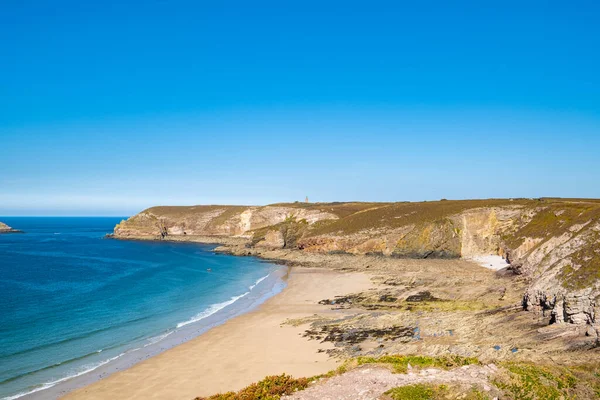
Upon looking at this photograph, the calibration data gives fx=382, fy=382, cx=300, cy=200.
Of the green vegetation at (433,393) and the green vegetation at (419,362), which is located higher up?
the green vegetation at (433,393)

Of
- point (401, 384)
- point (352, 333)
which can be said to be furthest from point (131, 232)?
point (401, 384)

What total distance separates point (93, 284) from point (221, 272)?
19.5 m

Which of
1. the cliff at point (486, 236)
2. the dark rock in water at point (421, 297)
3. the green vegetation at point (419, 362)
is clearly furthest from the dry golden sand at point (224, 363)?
the cliff at point (486, 236)

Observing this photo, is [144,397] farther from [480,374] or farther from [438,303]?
[438,303]

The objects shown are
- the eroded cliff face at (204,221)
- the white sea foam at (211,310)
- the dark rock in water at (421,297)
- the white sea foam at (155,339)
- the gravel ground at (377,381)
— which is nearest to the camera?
the gravel ground at (377,381)

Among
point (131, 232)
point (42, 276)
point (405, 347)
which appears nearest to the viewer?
point (405, 347)

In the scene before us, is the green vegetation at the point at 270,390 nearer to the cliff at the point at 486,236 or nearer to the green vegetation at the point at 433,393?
the green vegetation at the point at 433,393

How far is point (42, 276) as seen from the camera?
57.7 m

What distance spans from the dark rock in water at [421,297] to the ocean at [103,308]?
1638 cm

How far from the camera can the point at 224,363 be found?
24.5 m

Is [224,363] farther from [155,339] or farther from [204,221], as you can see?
[204,221]

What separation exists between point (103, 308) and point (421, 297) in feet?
107

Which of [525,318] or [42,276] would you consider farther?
[42,276]

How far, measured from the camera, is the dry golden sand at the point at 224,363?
21.0 metres
